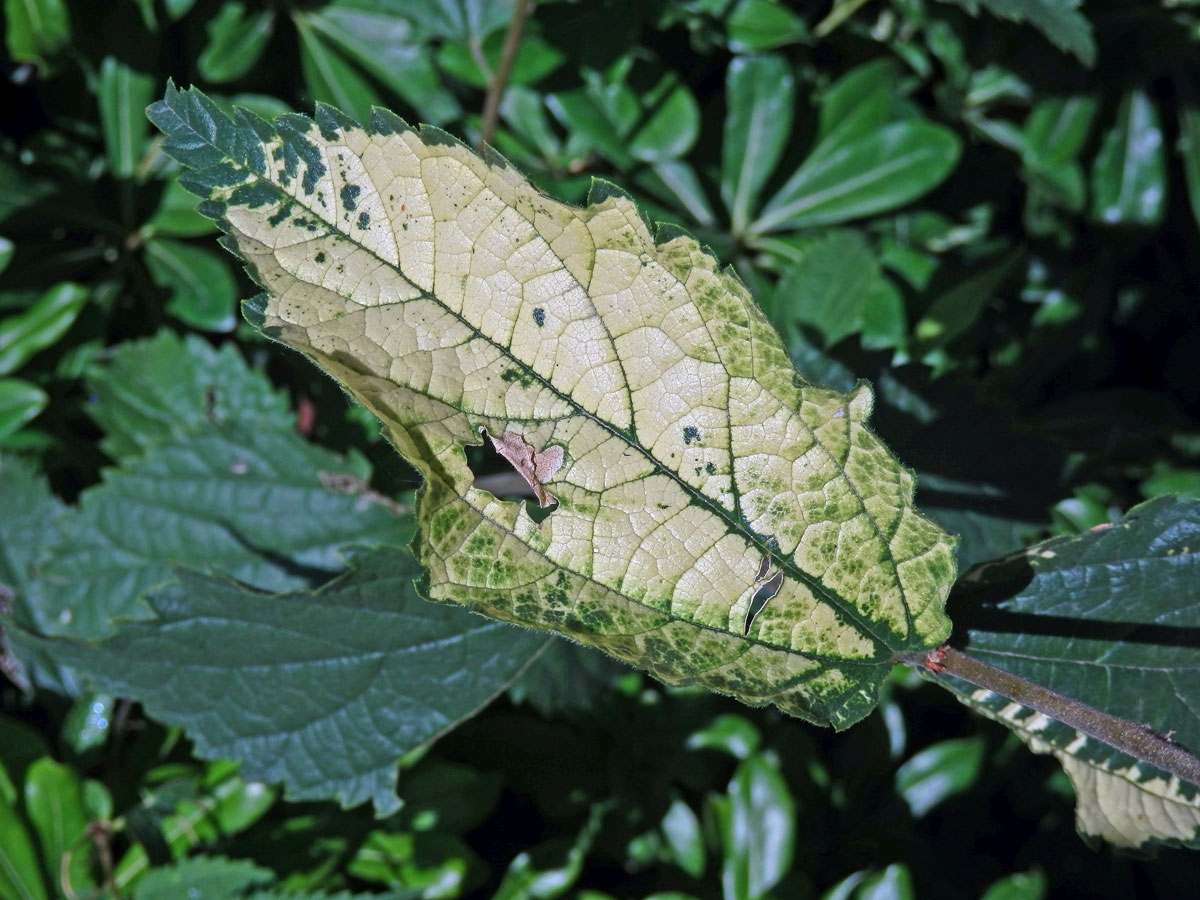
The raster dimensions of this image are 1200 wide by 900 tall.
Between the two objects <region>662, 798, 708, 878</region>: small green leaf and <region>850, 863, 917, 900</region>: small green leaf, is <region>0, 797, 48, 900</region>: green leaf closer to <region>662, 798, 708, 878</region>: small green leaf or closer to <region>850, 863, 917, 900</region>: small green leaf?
<region>662, 798, 708, 878</region>: small green leaf

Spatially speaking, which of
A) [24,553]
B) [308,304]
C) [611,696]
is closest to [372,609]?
[308,304]

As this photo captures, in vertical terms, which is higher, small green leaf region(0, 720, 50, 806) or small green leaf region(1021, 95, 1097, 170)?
small green leaf region(1021, 95, 1097, 170)

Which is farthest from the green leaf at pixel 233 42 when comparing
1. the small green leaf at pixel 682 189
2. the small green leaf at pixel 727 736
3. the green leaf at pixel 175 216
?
the small green leaf at pixel 727 736

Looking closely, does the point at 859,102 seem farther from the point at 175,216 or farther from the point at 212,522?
the point at 212,522

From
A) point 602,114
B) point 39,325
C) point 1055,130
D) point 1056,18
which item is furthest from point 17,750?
point 1055,130

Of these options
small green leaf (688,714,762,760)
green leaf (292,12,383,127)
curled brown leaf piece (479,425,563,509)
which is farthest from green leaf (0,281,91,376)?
small green leaf (688,714,762,760)

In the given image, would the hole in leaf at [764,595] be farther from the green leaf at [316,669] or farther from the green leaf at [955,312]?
the green leaf at [955,312]
